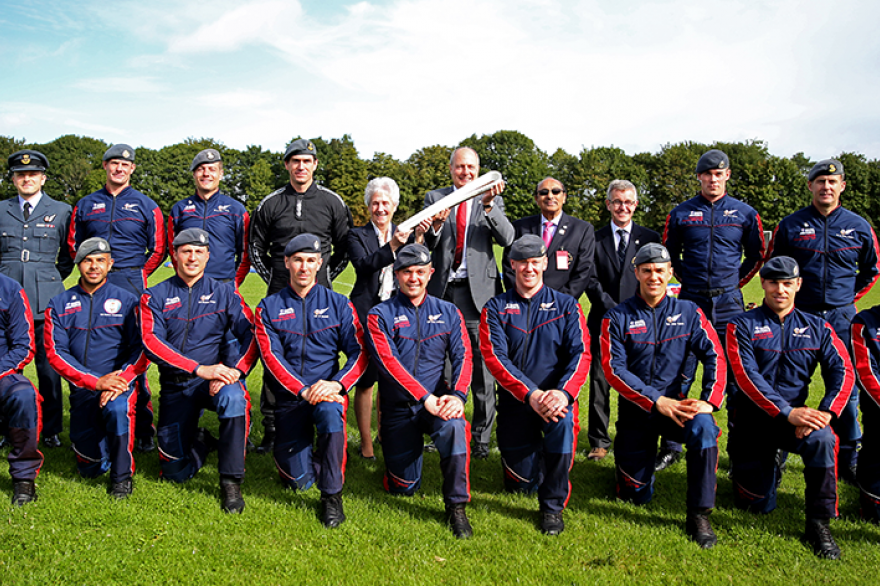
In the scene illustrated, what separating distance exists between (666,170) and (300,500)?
65880mm

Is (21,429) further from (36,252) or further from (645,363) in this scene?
(645,363)

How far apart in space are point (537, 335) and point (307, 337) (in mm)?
1894

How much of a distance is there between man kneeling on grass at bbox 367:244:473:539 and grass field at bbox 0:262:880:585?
1.30 feet

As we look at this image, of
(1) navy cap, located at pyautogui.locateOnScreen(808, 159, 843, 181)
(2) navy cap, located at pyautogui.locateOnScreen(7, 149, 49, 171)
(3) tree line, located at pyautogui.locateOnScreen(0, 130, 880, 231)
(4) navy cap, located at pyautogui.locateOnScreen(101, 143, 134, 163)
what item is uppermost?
(3) tree line, located at pyautogui.locateOnScreen(0, 130, 880, 231)

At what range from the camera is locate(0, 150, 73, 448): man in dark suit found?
6109mm

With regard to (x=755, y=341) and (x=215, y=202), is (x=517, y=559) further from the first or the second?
(x=215, y=202)

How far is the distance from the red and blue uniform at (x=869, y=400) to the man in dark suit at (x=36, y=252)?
717 cm

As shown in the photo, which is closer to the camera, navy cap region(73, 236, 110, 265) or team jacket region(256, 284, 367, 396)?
team jacket region(256, 284, 367, 396)

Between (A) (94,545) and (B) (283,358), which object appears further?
(B) (283,358)

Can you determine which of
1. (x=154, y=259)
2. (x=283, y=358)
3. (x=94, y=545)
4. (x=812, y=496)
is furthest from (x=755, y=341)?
(x=154, y=259)

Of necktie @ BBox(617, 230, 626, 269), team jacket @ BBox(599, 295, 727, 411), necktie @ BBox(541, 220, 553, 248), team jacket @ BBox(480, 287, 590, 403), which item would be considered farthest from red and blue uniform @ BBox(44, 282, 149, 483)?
necktie @ BBox(617, 230, 626, 269)

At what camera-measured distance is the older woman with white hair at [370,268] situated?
567 cm

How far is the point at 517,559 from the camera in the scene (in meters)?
3.86

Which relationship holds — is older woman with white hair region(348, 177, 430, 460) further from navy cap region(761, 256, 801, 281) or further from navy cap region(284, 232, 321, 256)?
navy cap region(761, 256, 801, 281)
